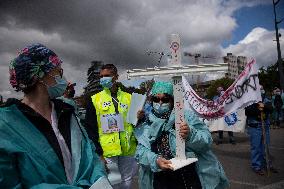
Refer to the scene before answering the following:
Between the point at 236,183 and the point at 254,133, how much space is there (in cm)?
128

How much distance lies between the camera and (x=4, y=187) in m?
2.08

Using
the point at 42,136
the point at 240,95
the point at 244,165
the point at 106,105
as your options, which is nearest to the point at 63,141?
the point at 42,136

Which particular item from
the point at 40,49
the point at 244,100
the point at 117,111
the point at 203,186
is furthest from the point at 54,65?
the point at 244,100

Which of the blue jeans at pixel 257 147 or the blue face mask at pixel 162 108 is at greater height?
the blue face mask at pixel 162 108

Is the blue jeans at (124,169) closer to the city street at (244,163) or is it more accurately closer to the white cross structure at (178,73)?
the white cross structure at (178,73)

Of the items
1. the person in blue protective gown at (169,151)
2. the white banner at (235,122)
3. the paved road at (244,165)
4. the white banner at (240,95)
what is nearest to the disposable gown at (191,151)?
the person in blue protective gown at (169,151)

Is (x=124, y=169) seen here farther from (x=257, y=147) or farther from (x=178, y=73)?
(x=257, y=147)

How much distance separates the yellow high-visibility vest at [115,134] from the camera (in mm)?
5184

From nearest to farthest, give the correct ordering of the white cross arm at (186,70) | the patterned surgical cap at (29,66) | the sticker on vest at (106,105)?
the patterned surgical cap at (29,66)
the white cross arm at (186,70)
the sticker on vest at (106,105)

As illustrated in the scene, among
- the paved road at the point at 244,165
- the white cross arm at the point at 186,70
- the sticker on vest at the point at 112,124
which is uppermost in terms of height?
the white cross arm at the point at 186,70

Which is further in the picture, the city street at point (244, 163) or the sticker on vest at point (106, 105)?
the city street at point (244, 163)

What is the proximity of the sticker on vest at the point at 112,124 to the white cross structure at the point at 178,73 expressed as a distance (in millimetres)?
1579

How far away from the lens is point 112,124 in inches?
206

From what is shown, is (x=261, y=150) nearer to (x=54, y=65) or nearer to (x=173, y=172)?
(x=173, y=172)
